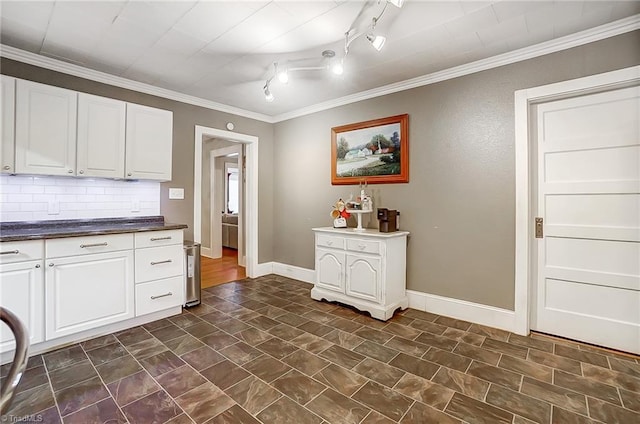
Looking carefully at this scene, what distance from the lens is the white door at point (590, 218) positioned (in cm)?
230

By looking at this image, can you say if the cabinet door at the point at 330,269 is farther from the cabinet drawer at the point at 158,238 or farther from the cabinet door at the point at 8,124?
the cabinet door at the point at 8,124

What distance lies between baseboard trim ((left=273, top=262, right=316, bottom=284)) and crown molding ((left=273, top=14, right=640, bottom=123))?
2342 millimetres

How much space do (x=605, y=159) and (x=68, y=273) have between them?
172 inches

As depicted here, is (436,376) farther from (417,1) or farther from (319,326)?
(417,1)

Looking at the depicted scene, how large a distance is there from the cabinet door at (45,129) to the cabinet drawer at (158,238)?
832 mm

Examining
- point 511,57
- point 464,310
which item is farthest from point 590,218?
point 511,57

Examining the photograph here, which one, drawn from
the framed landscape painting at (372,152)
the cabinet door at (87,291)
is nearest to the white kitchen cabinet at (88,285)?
the cabinet door at (87,291)

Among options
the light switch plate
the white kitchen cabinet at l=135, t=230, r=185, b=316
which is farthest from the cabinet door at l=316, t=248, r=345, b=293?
the light switch plate

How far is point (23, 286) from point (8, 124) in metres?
1.29

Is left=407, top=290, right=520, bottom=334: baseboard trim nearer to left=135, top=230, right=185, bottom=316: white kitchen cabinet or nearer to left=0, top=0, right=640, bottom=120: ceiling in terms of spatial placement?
left=0, top=0, right=640, bottom=120: ceiling

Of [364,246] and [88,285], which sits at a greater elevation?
[364,246]

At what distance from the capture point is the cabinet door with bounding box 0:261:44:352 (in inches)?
84.5

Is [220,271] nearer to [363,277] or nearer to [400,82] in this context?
[363,277]

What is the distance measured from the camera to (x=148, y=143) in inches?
125
